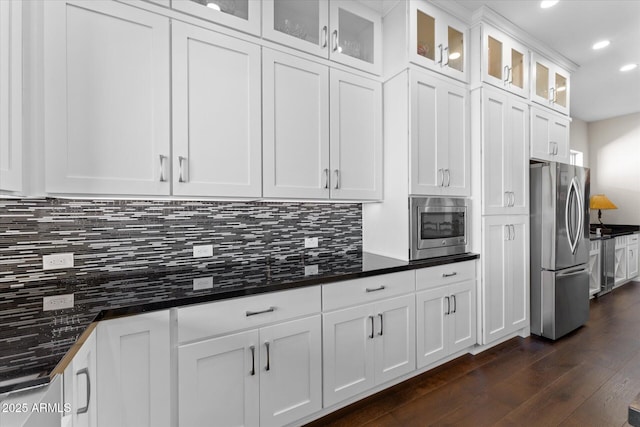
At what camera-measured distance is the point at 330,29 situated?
2131mm

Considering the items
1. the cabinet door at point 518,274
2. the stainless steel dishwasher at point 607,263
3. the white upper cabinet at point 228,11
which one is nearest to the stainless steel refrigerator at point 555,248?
the cabinet door at point 518,274

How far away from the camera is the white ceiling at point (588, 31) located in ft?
8.00

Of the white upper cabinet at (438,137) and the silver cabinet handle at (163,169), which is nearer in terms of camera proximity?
the silver cabinet handle at (163,169)

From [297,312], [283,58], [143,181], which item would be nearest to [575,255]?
[297,312]

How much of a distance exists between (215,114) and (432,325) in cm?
210

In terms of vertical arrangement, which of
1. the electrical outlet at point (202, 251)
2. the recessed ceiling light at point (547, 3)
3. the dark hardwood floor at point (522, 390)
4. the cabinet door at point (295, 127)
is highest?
the recessed ceiling light at point (547, 3)

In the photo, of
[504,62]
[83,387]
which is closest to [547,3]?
[504,62]

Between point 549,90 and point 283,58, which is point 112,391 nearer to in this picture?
point 283,58

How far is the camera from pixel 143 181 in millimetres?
1537

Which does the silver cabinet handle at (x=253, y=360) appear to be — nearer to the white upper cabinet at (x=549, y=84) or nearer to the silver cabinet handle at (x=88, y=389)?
the silver cabinet handle at (x=88, y=389)

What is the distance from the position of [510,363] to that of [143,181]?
9.91 feet

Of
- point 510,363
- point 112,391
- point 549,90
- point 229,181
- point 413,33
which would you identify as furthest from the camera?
point 549,90

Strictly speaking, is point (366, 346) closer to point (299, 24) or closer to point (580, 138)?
point (299, 24)

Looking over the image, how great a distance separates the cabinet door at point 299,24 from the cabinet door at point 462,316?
2092mm
